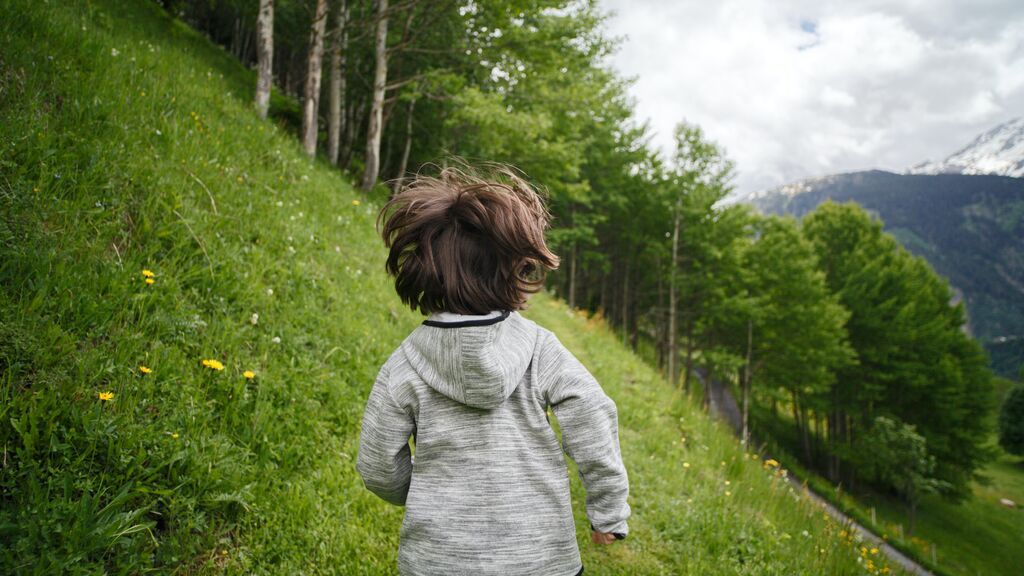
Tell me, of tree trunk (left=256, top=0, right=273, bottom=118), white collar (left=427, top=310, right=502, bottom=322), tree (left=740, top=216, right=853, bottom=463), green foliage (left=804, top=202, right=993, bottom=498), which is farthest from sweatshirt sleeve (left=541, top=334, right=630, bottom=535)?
green foliage (left=804, top=202, right=993, bottom=498)

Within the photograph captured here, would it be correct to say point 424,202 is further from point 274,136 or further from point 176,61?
point 176,61

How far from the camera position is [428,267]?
4.89 ft

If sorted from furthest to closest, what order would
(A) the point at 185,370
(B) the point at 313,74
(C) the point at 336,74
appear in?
(C) the point at 336,74 → (B) the point at 313,74 → (A) the point at 185,370

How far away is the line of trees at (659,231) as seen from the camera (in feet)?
33.8

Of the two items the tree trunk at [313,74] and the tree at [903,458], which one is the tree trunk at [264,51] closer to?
the tree trunk at [313,74]

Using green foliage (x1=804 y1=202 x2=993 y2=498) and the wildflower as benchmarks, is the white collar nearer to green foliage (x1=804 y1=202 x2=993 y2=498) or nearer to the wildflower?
the wildflower

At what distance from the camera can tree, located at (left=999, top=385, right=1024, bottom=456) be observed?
42312 millimetres

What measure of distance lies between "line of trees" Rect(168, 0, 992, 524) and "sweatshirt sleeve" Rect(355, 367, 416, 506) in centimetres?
803

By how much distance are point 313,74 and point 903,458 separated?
1052 inches

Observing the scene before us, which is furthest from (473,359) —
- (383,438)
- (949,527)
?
(949,527)

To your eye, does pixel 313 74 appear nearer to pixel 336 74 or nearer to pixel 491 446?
pixel 336 74

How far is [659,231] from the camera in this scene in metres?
22.4

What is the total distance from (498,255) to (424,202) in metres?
0.34

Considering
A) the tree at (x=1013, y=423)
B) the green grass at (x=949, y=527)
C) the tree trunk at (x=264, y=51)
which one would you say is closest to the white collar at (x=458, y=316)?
the tree trunk at (x=264, y=51)
